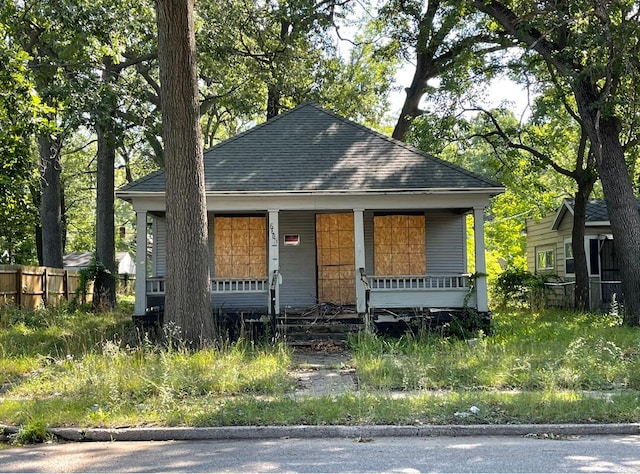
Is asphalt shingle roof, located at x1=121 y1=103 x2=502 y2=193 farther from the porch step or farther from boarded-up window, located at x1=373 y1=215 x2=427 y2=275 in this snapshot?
the porch step

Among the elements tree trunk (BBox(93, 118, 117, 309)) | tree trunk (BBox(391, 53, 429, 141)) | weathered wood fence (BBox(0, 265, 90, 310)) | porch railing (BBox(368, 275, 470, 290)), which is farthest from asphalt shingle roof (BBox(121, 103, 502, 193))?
tree trunk (BBox(93, 118, 117, 309))

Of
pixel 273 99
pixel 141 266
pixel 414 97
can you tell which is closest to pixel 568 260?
pixel 414 97

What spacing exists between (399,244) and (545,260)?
12.9m

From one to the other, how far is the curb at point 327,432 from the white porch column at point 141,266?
7.37 metres

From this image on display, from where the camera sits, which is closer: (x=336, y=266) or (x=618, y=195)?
(x=618, y=195)

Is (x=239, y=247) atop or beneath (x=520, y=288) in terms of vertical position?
atop

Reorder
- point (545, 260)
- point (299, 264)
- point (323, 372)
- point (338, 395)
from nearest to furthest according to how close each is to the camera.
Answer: point (338, 395)
point (323, 372)
point (299, 264)
point (545, 260)

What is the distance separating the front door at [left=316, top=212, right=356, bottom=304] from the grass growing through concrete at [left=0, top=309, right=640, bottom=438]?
12.9 ft

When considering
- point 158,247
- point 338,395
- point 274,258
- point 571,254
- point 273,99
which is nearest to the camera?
point 338,395

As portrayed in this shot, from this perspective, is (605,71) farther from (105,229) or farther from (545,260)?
(105,229)

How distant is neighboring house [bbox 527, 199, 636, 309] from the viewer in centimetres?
2088

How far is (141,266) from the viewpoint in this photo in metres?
14.0

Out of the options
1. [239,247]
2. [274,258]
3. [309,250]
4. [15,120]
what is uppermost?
[15,120]

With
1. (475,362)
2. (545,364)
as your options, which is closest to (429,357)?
(475,362)
